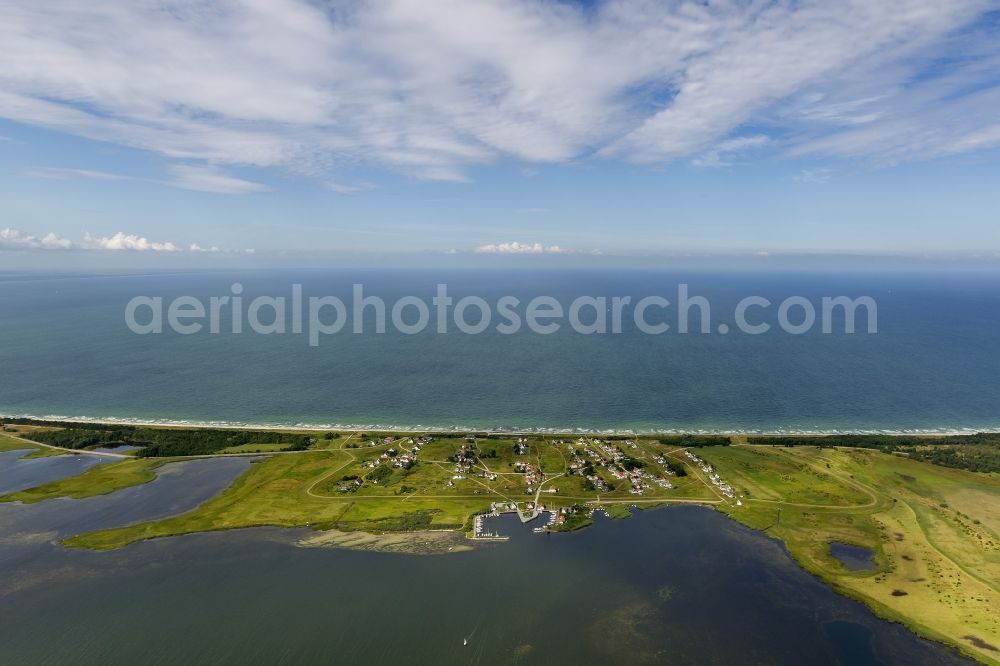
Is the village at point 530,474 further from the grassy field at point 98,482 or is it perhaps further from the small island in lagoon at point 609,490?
the grassy field at point 98,482

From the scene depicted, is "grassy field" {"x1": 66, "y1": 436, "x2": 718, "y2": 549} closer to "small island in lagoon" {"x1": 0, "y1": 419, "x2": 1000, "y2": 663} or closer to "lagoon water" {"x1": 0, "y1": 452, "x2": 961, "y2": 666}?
"small island in lagoon" {"x1": 0, "y1": 419, "x2": 1000, "y2": 663}

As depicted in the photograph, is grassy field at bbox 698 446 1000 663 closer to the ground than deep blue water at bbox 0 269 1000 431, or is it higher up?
closer to the ground

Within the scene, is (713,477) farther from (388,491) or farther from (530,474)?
(388,491)

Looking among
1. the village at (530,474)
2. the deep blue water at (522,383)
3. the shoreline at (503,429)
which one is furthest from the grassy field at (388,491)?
the deep blue water at (522,383)

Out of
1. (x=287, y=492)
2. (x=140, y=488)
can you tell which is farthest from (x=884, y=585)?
(x=140, y=488)

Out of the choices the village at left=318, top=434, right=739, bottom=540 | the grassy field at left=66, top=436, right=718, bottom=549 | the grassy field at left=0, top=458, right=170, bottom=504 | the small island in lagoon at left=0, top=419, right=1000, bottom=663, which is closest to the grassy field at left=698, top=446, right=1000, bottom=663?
the small island in lagoon at left=0, top=419, right=1000, bottom=663
